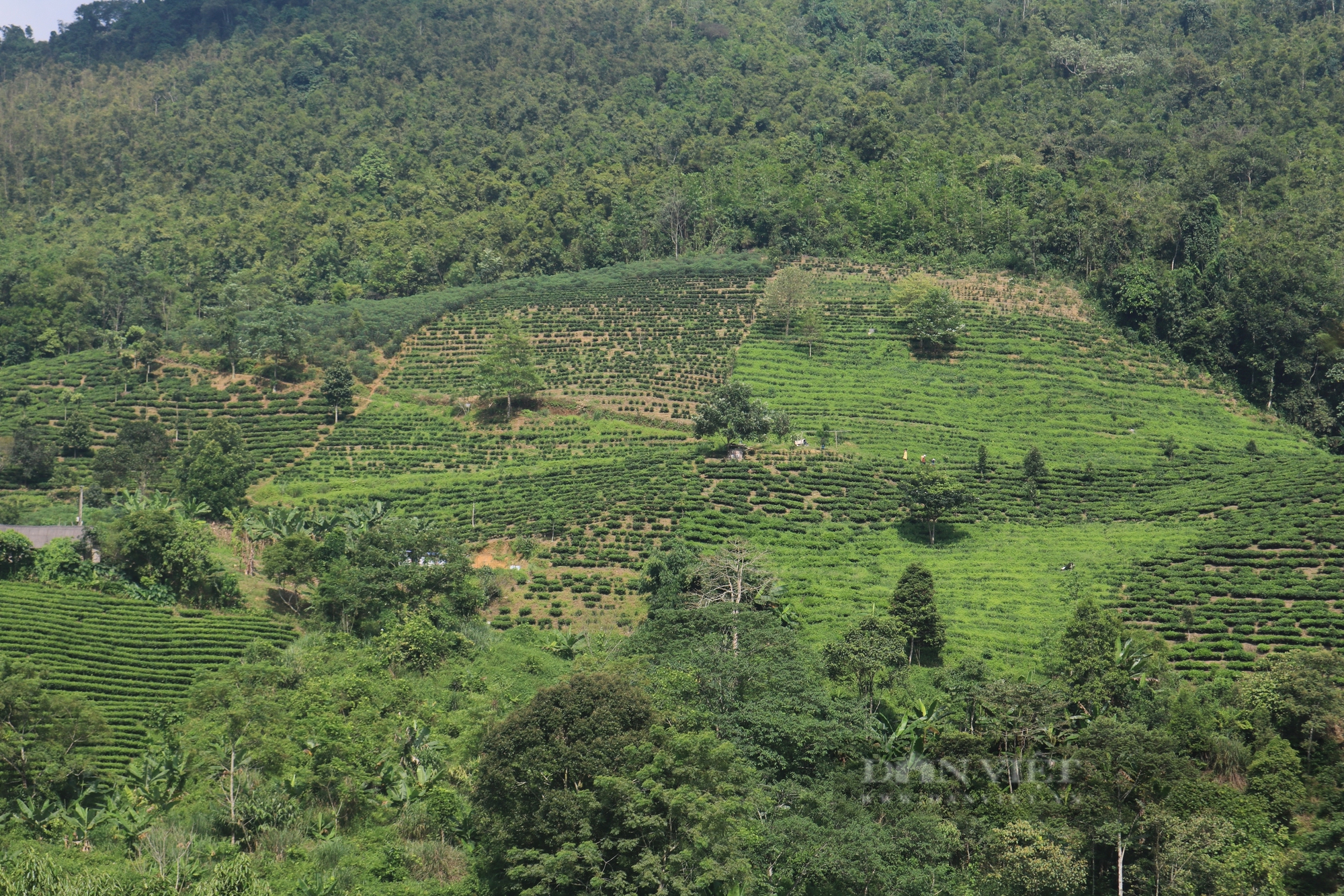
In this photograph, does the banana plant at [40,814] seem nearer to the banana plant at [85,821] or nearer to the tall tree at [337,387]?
the banana plant at [85,821]

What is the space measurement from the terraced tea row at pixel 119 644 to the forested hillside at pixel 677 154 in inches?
1432

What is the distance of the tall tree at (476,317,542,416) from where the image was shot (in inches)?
3095

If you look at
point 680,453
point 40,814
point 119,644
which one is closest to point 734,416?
point 680,453

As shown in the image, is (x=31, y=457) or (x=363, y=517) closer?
(x=363, y=517)

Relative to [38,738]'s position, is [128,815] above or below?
below

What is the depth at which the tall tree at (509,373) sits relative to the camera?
78.6 m

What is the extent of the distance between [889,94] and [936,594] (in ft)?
266

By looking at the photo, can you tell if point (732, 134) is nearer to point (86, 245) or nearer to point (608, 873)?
point (86, 245)

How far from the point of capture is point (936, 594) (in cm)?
5503

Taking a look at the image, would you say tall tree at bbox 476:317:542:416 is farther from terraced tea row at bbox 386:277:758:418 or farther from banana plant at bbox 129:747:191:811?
banana plant at bbox 129:747:191:811

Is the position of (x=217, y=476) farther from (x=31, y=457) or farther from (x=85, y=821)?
(x=85, y=821)

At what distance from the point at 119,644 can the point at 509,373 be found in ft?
107

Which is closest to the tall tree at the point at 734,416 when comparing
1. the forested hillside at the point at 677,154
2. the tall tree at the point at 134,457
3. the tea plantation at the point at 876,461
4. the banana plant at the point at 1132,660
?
the tea plantation at the point at 876,461

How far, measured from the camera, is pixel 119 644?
51125 mm
